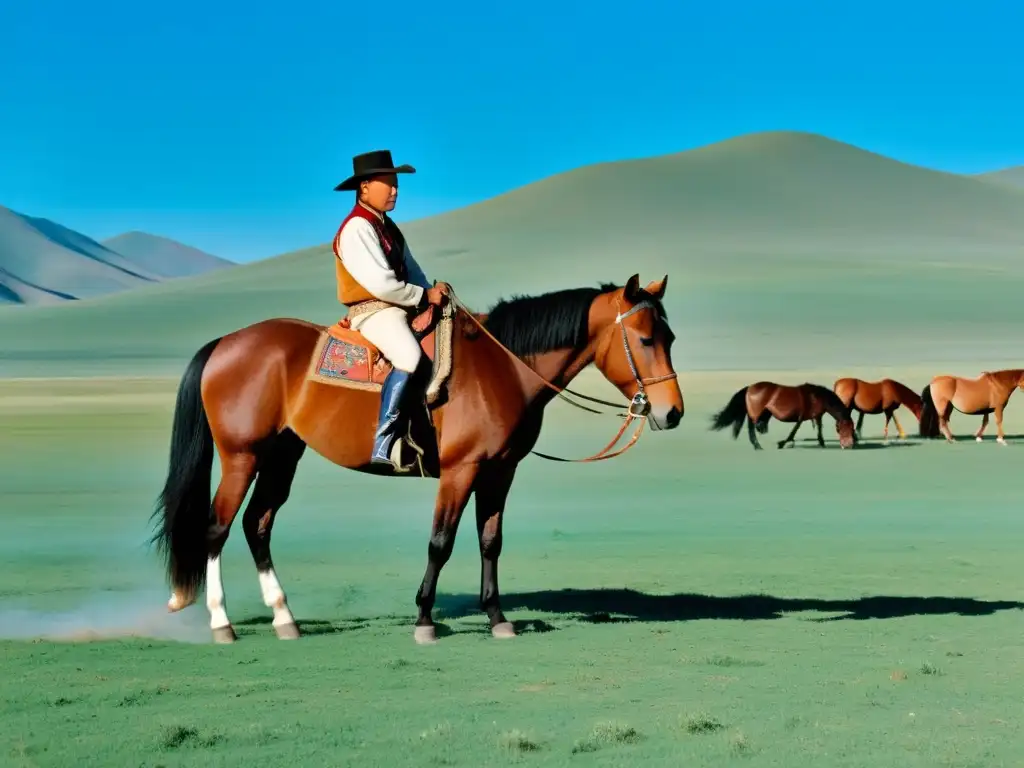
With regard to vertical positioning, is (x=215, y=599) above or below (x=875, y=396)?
below

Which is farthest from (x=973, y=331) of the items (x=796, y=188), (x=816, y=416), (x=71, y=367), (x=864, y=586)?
(x=796, y=188)

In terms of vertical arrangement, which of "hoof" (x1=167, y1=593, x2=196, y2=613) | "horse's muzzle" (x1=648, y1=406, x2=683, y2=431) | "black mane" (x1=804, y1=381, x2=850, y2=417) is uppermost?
"black mane" (x1=804, y1=381, x2=850, y2=417)

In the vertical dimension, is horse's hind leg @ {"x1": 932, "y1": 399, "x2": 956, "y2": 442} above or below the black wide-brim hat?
below

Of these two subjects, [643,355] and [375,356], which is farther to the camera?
[375,356]

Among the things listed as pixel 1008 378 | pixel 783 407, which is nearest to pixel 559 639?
pixel 783 407

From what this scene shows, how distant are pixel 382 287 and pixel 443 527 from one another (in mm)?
1532

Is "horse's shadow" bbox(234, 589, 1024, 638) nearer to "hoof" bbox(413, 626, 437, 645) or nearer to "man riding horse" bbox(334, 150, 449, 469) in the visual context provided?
"hoof" bbox(413, 626, 437, 645)

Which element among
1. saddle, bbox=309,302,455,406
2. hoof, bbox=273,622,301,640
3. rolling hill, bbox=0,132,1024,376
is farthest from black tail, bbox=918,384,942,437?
rolling hill, bbox=0,132,1024,376

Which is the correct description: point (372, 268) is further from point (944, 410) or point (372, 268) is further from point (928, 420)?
point (928, 420)

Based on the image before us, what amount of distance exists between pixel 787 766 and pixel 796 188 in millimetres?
170130

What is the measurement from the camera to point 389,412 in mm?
8617

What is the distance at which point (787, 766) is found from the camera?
18.7 feet

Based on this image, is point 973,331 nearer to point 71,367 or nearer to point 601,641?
point 71,367

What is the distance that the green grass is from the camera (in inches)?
241
